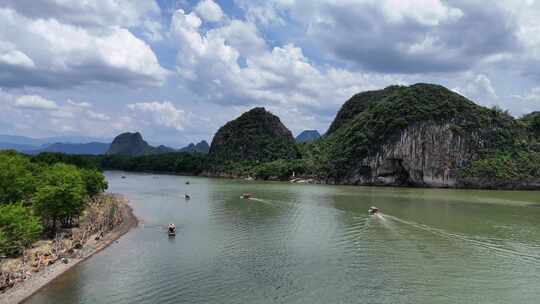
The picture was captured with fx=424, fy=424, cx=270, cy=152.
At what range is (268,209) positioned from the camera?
6838cm

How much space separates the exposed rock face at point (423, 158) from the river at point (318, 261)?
6382 cm

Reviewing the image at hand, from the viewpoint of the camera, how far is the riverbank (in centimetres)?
2930

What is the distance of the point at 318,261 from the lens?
35781mm

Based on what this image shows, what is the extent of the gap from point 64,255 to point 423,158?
4340 inches

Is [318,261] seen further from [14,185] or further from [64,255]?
[14,185]

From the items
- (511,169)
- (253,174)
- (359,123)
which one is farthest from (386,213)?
(253,174)

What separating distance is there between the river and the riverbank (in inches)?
39.8

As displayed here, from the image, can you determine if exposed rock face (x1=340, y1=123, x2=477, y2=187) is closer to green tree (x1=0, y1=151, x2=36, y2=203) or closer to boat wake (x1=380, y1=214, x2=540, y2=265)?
boat wake (x1=380, y1=214, x2=540, y2=265)

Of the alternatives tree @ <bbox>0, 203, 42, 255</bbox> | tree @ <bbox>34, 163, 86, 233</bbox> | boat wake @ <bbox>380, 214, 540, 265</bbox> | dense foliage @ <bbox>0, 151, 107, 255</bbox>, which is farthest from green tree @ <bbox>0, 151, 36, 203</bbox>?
boat wake @ <bbox>380, 214, 540, 265</bbox>

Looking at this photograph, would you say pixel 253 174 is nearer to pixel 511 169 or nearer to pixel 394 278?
pixel 511 169

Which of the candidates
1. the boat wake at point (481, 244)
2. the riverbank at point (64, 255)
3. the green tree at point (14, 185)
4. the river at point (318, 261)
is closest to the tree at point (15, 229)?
the riverbank at point (64, 255)

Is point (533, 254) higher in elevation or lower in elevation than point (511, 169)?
lower

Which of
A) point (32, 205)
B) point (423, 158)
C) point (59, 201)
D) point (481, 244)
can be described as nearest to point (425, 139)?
point (423, 158)

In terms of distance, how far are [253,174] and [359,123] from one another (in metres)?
48.7
